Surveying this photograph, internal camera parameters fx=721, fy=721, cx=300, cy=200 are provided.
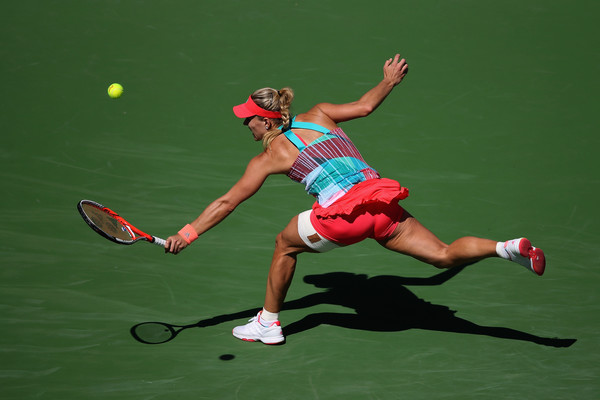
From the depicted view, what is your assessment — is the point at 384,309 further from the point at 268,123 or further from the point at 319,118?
the point at 268,123

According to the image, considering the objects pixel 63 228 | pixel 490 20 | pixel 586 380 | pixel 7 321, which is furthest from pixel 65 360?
pixel 490 20

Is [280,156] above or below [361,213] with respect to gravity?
above

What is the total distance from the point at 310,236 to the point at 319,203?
0.26 meters

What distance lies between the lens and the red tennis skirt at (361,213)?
4.86m

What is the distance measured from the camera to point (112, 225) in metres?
5.35

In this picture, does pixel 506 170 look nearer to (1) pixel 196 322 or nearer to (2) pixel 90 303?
(1) pixel 196 322

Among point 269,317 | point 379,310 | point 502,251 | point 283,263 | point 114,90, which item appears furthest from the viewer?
point 114,90

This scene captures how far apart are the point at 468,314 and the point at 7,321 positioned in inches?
140

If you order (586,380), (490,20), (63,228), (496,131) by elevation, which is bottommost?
(586,380)

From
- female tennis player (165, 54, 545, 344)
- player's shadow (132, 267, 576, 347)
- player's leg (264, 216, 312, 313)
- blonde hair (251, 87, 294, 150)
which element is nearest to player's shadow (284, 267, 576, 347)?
player's shadow (132, 267, 576, 347)

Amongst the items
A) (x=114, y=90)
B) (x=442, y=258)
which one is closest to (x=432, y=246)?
(x=442, y=258)

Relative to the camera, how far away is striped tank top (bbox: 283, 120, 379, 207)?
16.5 feet

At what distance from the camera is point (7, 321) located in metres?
5.47

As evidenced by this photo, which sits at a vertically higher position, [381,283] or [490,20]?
[490,20]
